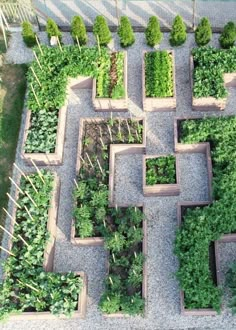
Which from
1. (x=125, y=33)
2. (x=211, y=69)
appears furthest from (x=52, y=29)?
(x=211, y=69)

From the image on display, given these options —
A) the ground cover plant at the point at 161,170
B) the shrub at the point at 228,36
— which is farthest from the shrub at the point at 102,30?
the ground cover plant at the point at 161,170


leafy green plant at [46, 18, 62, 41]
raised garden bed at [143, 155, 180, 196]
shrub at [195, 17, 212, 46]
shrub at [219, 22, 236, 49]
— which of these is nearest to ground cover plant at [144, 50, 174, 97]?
shrub at [195, 17, 212, 46]

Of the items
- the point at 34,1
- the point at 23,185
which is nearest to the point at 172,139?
the point at 23,185

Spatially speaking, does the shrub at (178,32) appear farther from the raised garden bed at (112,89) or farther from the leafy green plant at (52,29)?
the leafy green plant at (52,29)

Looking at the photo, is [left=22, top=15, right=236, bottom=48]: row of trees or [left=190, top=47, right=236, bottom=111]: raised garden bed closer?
[left=190, top=47, right=236, bottom=111]: raised garden bed

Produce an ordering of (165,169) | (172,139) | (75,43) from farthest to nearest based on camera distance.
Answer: (75,43) < (172,139) < (165,169)

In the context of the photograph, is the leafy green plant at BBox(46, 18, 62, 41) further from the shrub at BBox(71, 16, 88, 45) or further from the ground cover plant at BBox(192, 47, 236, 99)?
the ground cover plant at BBox(192, 47, 236, 99)

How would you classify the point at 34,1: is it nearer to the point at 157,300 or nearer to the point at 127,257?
the point at 127,257
